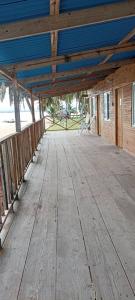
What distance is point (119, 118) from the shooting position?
9.46m

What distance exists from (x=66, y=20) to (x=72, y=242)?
2.18 metres

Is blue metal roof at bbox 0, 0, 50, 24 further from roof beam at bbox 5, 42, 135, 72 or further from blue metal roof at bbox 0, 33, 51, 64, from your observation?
roof beam at bbox 5, 42, 135, 72

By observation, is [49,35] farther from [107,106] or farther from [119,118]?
[107,106]

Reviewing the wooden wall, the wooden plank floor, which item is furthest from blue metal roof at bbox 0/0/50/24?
the wooden wall

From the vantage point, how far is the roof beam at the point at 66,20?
9.12ft

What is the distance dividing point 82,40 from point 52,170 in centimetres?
281

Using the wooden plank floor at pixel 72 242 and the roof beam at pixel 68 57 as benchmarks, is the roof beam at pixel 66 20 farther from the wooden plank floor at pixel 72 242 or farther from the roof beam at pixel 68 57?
the roof beam at pixel 68 57

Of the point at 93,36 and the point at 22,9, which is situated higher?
the point at 93,36

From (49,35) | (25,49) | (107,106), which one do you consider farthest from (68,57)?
(107,106)

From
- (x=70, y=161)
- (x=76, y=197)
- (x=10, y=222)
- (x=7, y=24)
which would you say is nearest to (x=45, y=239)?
(x=10, y=222)

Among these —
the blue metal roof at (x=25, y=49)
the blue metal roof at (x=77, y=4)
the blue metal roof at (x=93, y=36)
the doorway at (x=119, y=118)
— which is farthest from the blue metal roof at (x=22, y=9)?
the doorway at (x=119, y=118)

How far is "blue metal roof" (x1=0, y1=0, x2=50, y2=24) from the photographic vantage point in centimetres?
250

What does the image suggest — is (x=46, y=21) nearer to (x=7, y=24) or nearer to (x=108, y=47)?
(x=7, y=24)

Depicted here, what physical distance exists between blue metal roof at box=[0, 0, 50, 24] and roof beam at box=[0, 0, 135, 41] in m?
0.08
